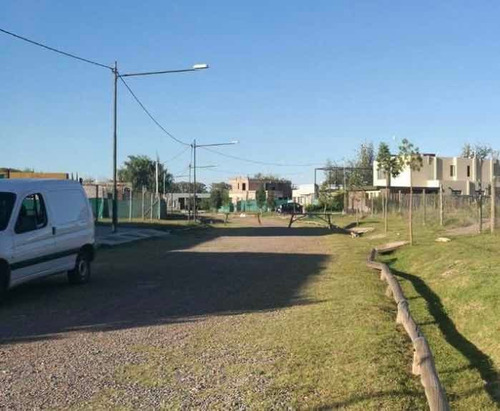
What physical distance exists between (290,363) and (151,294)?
5.55 m

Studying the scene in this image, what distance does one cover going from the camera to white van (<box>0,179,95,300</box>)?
10.8 m

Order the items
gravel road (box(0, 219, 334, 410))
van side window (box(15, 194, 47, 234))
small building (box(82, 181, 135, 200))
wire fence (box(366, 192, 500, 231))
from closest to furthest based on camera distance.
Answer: gravel road (box(0, 219, 334, 410)), van side window (box(15, 194, 47, 234)), wire fence (box(366, 192, 500, 231)), small building (box(82, 181, 135, 200))

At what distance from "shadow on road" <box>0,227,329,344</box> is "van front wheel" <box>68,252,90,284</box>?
9.2 inches

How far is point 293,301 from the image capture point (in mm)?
11133

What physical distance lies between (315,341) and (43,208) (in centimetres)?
625

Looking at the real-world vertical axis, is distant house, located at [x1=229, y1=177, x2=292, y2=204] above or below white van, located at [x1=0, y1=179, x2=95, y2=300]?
above

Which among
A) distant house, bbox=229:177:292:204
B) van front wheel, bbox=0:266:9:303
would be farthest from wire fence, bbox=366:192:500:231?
distant house, bbox=229:177:292:204

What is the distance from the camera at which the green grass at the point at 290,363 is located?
18.5 feet

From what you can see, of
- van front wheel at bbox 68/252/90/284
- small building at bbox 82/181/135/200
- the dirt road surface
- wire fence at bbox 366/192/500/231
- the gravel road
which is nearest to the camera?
the dirt road surface

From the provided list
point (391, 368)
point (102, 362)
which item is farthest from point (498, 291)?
point (102, 362)

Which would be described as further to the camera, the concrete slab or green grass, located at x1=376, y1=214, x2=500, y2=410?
the concrete slab

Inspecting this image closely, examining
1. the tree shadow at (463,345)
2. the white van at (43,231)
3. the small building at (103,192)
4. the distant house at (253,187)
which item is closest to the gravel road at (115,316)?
the white van at (43,231)

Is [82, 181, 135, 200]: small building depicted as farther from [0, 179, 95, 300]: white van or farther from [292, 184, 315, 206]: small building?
[292, 184, 315, 206]: small building

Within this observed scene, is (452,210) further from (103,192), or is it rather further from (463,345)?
(103,192)
